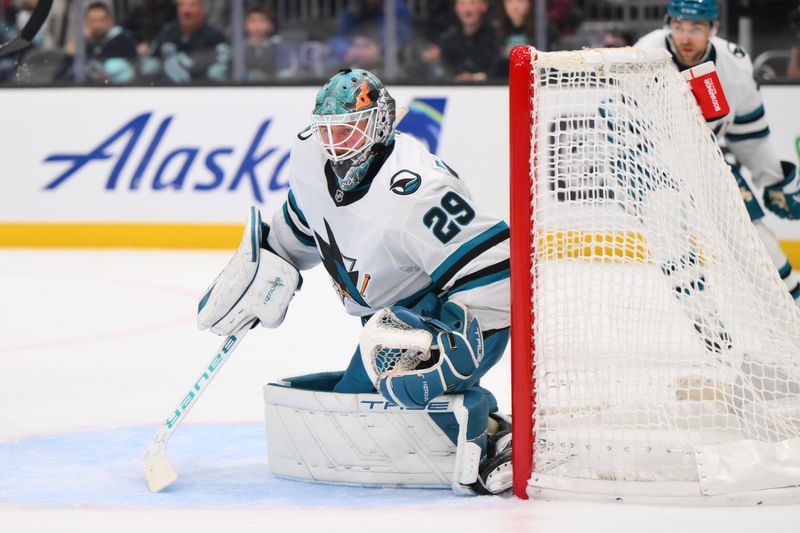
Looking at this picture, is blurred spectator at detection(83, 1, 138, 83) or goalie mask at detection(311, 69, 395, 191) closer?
goalie mask at detection(311, 69, 395, 191)

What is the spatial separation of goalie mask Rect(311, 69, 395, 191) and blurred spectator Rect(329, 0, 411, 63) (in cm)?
443

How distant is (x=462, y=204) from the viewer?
2734 millimetres

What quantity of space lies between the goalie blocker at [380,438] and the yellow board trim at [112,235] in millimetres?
4406

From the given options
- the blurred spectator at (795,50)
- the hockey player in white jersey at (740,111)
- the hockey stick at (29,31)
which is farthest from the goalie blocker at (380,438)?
the blurred spectator at (795,50)

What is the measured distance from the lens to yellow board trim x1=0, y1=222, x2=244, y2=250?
7.22m

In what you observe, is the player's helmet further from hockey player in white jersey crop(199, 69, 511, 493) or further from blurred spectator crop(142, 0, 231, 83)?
blurred spectator crop(142, 0, 231, 83)

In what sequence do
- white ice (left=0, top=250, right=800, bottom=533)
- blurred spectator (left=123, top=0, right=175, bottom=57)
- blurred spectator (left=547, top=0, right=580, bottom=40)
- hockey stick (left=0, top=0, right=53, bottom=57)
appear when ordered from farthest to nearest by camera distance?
blurred spectator (left=123, top=0, right=175, bottom=57) < blurred spectator (left=547, top=0, right=580, bottom=40) < hockey stick (left=0, top=0, right=53, bottom=57) < white ice (left=0, top=250, right=800, bottom=533)

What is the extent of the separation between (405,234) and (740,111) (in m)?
1.86

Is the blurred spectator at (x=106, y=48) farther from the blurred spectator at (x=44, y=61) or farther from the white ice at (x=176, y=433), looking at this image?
the white ice at (x=176, y=433)

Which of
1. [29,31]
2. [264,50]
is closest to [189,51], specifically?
[264,50]

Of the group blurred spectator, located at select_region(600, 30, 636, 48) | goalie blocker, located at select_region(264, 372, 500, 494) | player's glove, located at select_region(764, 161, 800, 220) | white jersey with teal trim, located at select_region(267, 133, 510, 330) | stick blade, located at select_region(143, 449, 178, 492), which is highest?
white jersey with teal trim, located at select_region(267, 133, 510, 330)

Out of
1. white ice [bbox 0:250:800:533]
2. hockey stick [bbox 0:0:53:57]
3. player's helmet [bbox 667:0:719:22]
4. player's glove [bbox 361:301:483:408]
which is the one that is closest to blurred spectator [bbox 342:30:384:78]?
white ice [bbox 0:250:800:533]

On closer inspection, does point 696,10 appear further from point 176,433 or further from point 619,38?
point 619,38

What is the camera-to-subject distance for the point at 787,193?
14.6 feet
